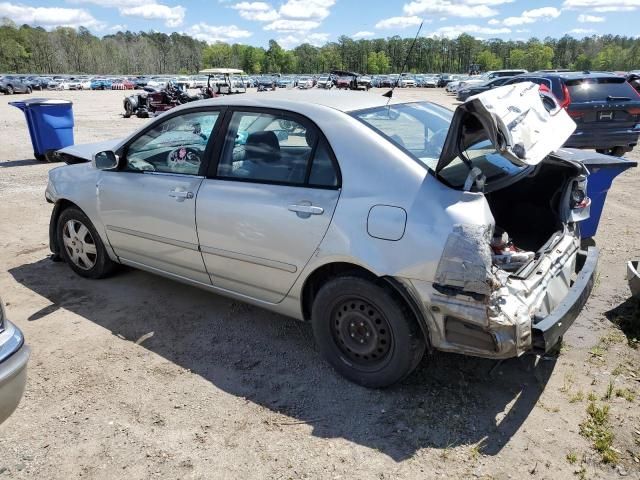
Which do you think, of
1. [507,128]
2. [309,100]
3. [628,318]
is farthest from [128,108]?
[507,128]

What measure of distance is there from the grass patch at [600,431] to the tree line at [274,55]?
111 metres

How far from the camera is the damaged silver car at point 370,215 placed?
8.59ft

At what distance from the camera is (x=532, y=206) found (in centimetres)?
396

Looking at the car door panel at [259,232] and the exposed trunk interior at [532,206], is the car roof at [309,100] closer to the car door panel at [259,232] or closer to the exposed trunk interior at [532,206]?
the car door panel at [259,232]

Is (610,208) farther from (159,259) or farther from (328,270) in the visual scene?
(159,259)

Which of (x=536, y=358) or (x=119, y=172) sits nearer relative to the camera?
(x=536, y=358)

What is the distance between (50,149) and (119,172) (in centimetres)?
787

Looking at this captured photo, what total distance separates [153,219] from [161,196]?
210 mm

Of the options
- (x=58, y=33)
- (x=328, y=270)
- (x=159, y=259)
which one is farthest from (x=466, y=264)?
(x=58, y=33)

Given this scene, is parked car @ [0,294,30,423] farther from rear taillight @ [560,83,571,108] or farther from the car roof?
rear taillight @ [560,83,571,108]

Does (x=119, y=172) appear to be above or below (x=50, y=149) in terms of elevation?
above

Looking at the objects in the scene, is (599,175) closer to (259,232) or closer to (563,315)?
(563,315)

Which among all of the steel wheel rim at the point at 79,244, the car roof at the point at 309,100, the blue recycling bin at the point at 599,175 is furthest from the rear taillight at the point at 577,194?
the steel wheel rim at the point at 79,244

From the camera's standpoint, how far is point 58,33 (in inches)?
5285
